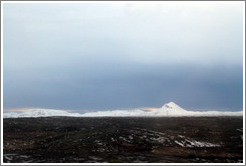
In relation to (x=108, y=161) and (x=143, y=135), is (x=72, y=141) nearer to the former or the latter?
(x=143, y=135)

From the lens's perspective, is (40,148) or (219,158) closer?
(219,158)

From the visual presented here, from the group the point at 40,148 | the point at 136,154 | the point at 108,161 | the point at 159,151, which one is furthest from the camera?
the point at 40,148

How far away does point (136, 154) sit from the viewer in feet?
102

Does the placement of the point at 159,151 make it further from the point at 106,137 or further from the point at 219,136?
the point at 219,136

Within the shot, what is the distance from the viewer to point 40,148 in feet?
119

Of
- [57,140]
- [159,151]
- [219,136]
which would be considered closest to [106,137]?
[57,140]

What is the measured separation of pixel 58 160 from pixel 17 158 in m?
4.66

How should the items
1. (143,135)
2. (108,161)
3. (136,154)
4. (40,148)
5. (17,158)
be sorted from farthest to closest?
(143,135)
(40,148)
(136,154)
(17,158)
(108,161)

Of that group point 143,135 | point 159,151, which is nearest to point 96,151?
point 159,151

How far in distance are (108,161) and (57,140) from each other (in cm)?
1619

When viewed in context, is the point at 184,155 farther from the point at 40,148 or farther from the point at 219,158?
the point at 40,148

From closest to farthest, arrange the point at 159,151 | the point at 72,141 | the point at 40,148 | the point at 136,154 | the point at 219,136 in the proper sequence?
the point at 136,154, the point at 159,151, the point at 40,148, the point at 72,141, the point at 219,136

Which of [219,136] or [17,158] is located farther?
[219,136]

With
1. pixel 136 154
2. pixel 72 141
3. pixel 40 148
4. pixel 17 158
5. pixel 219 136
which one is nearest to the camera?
pixel 17 158
